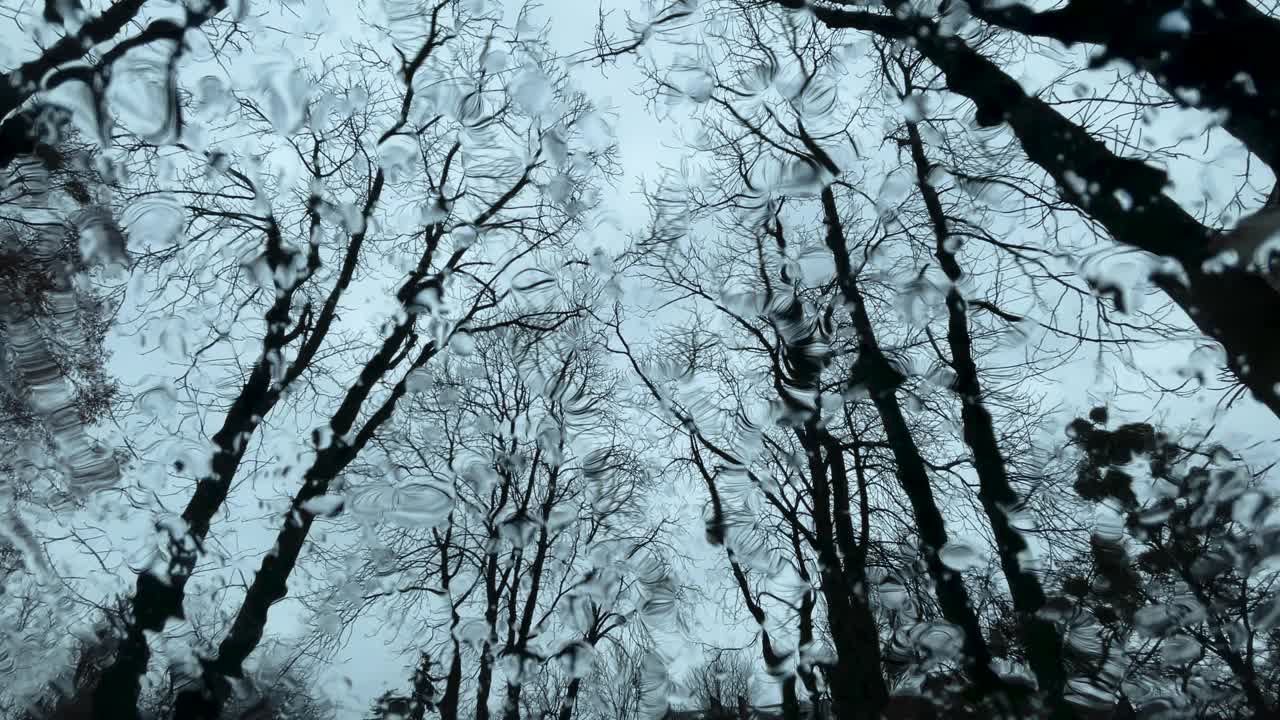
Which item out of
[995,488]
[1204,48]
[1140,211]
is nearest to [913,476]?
[995,488]

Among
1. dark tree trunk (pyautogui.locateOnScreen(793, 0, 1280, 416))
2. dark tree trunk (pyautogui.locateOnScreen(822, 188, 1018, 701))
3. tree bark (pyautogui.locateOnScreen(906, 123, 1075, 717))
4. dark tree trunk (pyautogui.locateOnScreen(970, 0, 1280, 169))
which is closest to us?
dark tree trunk (pyautogui.locateOnScreen(970, 0, 1280, 169))

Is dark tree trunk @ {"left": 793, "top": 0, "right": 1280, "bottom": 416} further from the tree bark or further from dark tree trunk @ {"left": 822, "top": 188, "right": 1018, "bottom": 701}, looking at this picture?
→ dark tree trunk @ {"left": 822, "top": 188, "right": 1018, "bottom": 701}

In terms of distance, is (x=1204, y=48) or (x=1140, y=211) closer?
(x=1204, y=48)

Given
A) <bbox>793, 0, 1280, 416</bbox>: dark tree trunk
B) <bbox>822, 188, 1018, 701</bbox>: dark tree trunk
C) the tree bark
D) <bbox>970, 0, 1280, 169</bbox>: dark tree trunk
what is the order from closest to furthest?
<bbox>970, 0, 1280, 169</bbox>: dark tree trunk < <bbox>793, 0, 1280, 416</bbox>: dark tree trunk < the tree bark < <bbox>822, 188, 1018, 701</bbox>: dark tree trunk

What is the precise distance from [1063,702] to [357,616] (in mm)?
4593

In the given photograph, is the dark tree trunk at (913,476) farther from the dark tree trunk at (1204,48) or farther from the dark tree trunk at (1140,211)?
the dark tree trunk at (1204,48)

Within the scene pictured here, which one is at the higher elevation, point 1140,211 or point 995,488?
point 1140,211

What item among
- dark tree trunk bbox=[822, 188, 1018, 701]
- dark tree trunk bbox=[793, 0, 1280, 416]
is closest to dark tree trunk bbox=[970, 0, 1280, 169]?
dark tree trunk bbox=[793, 0, 1280, 416]

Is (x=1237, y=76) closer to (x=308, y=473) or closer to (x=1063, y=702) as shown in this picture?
(x=1063, y=702)

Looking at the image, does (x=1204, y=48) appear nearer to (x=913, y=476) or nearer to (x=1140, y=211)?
(x=1140, y=211)

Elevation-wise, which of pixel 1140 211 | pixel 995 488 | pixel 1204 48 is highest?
pixel 1204 48

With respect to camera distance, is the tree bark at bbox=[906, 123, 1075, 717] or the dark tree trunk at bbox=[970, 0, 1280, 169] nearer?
the dark tree trunk at bbox=[970, 0, 1280, 169]

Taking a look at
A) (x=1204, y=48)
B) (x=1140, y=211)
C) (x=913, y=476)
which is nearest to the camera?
(x=1204, y=48)

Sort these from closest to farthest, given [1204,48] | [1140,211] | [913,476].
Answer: [1204,48]
[1140,211]
[913,476]
